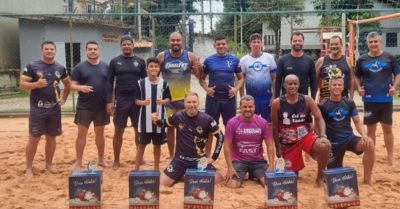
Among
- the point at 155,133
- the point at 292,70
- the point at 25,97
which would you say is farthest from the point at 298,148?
the point at 25,97

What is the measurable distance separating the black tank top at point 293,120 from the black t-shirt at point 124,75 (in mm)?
2040

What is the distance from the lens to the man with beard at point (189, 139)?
5156 millimetres

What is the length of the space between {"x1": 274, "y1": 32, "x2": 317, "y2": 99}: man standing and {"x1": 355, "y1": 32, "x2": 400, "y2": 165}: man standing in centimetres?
76

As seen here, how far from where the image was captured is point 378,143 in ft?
24.8

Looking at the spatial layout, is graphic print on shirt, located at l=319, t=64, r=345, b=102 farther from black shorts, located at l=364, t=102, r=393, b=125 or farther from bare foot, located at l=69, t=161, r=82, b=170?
bare foot, located at l=69, t=161, r=82, b=170

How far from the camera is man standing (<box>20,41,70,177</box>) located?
5.61 metres

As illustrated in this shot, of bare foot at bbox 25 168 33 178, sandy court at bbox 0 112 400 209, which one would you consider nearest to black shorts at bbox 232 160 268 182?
sandy court at bbox 0 112 400 209

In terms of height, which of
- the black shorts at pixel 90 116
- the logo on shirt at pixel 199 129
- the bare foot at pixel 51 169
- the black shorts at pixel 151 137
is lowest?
the bare foot at pixel 51 169

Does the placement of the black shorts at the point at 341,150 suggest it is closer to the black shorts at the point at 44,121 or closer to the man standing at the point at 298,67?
the man standing at the point at 298,67

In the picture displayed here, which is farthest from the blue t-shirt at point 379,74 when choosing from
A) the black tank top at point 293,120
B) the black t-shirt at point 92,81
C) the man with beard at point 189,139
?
the black t-shirt at point 92,81

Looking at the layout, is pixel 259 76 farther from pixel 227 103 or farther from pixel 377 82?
pixel 377 82

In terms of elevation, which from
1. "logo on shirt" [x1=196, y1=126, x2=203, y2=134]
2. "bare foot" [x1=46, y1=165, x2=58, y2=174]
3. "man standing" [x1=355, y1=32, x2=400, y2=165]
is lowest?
"bare foot" [x1=46, y1=165, x2=58, y2=174]

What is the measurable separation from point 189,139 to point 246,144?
0.72 m

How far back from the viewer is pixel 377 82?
19.7 ft
